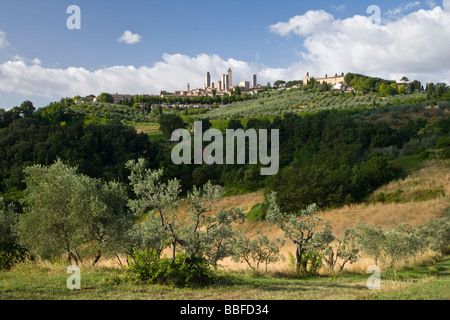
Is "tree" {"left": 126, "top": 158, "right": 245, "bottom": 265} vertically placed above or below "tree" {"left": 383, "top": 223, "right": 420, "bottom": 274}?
above

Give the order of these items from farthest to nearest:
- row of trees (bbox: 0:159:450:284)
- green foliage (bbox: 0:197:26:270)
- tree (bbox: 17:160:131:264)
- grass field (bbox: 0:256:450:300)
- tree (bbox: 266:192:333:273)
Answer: green foliage (bbox: 0:197:26:270)
tree (bbox: 266:192:333:273)
tree (bbox: 17:160:131:264)
row of trees (bbox: 0:159:450:284)
grass field (bbox: 0:256:450:300)

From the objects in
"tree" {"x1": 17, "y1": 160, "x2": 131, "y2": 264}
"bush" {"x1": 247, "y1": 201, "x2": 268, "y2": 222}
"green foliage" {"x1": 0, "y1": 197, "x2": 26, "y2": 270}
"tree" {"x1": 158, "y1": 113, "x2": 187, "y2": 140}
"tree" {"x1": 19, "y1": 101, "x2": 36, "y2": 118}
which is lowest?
"bush" {"x1": 247, "y1": 201, "x2": 268, "y2": 222}

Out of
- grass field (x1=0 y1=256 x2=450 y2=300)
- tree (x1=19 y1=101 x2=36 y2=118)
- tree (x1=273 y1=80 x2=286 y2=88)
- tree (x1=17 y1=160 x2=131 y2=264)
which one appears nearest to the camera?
grass field (x1=0 y1=256 x2=450 y2=300)

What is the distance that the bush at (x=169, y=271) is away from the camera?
9102 millimetres

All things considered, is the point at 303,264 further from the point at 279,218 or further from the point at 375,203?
the point at 375,203

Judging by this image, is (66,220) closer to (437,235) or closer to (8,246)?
(8,246)

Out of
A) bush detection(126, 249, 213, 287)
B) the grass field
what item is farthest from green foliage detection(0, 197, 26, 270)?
bush detection(126, 249, 213, 287)

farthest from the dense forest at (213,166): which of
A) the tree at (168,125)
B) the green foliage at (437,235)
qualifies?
the green foliage at (437,235)

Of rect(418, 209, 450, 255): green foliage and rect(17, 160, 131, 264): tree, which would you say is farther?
rect(418, 209, 450, 255): green foliage

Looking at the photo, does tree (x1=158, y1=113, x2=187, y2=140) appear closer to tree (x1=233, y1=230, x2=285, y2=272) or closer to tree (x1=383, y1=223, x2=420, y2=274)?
tree (x1=233, y1=230, x2=285, y2=272)

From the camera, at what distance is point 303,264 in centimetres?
1305

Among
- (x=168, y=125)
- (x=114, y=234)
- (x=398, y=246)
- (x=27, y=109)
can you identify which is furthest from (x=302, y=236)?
(x=27, y=109)

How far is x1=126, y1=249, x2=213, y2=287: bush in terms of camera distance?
910 centimetres
